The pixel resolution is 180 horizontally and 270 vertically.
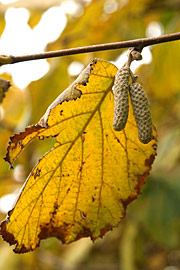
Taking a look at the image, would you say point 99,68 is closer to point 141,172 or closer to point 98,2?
point 141,172

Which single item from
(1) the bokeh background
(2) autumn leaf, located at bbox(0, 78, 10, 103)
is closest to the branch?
(2) autumn leaf, located at bbox(0, 78, 10, 103)

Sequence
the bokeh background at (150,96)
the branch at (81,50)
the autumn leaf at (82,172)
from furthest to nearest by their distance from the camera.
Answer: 1. the bokeh background at (150,96)
2. the autumn leaf at (82,172)
3. the branch at (81,50)

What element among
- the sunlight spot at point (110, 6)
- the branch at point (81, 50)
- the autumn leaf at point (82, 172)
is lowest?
the autumn leaf at point (82, 172)

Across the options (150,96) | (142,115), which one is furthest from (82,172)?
(150,96)

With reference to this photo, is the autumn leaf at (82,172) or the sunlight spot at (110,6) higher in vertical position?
the sunlight spot at (110,6)

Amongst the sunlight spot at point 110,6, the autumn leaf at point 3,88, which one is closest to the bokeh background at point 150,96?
the sunlight spot at point 110,6

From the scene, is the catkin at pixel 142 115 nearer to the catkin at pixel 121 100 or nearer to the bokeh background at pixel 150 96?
the catkin at pixel 121 100
